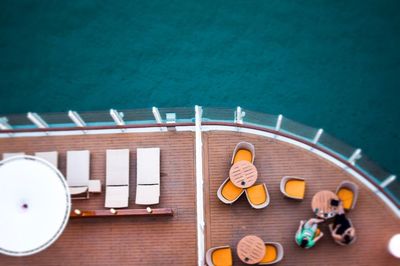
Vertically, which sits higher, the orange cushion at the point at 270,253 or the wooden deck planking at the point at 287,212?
the wooden deck planking at the point at 287,212

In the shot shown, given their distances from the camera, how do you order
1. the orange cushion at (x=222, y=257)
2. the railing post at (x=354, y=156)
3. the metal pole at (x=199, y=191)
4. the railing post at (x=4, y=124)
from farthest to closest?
1. the railing post at (x=4, y=124)
2. the railing post at (x=354, y=156)
3. the metal pole at (x=199, y=191)
4. the orange cushion at (x=222, y=257)

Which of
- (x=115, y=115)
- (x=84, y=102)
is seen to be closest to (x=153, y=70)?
(x=84, y=102)

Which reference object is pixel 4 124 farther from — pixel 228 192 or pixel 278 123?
pixel 278 123

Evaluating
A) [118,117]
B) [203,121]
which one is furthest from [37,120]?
[203,121]

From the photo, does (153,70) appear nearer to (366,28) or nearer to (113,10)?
(113,10)

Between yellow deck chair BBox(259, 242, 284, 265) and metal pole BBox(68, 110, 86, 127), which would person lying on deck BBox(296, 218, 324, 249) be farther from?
metal pole BBox(68, 110, 86, 127)

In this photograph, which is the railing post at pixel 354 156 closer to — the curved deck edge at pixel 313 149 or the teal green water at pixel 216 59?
the curved deck edge at pixel 313 149

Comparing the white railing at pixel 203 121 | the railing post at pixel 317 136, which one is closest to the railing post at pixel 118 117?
the white railing at pixel 203 121
